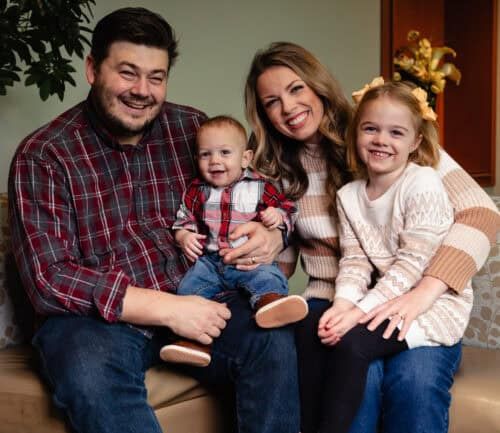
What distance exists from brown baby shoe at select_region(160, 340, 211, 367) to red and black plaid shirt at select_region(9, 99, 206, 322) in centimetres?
15

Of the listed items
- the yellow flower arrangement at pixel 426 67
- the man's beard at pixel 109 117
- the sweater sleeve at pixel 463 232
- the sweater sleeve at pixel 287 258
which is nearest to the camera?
the sweater sleeve at pixel 463 232

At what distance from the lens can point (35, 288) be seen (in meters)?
1.67

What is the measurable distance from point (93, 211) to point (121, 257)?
15 cm

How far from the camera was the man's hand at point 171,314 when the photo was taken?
166cm

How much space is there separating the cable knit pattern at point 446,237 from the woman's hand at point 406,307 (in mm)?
34

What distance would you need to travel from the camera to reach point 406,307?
5.50 feet

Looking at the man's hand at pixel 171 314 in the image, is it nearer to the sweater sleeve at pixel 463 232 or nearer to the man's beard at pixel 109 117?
the man's beard at pixel 109 117

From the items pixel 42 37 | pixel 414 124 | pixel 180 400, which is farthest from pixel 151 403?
pixel 42 37

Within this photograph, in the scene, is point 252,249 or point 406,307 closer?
point 406,307

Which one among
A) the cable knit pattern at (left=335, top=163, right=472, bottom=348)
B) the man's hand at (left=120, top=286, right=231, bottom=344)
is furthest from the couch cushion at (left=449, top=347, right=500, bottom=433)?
the man's hand at (left=120, top=286, right=231, bottom=344)

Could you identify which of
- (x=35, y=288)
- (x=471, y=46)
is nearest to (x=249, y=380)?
(x=35, y=288)

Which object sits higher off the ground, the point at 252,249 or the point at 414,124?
the point at 414,124

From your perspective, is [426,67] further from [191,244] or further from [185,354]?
[185,354]

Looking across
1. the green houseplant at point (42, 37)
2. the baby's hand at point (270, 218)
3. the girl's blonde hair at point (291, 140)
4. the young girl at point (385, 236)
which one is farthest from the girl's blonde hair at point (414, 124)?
the green houseplant at point (42, 37)
